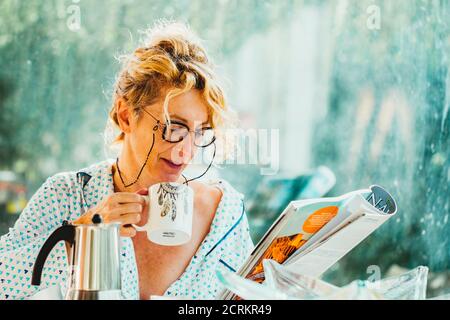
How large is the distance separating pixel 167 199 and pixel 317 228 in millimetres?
300

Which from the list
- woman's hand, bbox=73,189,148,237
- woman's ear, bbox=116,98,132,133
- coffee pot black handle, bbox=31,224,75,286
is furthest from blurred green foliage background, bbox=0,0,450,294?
coffee pot black handle, bbox=31,224,75,286

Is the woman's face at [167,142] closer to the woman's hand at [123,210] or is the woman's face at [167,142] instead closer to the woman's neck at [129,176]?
the woman's neck at [129,176]

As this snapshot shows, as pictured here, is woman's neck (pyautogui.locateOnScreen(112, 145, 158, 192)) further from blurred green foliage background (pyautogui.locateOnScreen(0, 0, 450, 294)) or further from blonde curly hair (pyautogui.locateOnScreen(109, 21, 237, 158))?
blurred green foliage background (pyautogui.locateOnScreen(0, 0, 450, 294))

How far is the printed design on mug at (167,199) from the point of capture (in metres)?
1.18

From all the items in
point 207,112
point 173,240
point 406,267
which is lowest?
point 406,267

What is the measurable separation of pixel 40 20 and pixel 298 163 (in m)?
1.36

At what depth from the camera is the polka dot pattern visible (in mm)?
1272

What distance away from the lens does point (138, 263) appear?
149 cm

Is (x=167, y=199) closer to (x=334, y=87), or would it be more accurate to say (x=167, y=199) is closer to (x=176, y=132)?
(x=176, y=132)

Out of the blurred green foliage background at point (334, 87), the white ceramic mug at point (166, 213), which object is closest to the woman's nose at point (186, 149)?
the white ceramic mug at point (166, 213)

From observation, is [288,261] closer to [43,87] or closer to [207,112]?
[207,112]
